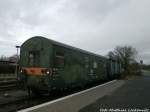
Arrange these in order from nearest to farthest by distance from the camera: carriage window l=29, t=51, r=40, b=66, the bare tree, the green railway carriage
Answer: the green railway carriage, carriage window l=29, t=51, r=40, b=66, the bare tree

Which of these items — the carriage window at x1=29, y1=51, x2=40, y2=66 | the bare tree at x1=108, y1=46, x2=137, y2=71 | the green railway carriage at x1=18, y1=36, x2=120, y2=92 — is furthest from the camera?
the bare tree at x1=108, y1=46, x2=137, y2=71

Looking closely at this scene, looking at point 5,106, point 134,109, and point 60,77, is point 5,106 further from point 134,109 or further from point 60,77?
point 134,109

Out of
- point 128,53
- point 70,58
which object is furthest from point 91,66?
point 128,53

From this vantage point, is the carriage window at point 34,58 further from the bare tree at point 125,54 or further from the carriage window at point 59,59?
the bare tree at point 125,54

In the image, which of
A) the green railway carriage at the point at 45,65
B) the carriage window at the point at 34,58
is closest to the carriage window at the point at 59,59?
the green railway carriage at the point at 45,65

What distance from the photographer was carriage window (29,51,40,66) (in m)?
13.5

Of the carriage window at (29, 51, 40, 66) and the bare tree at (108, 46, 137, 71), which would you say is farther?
the bare tree at (108, 46, 137, 71)

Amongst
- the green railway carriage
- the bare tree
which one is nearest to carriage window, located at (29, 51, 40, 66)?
the green railway carriage

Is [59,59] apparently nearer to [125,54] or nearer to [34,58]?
[34,58]

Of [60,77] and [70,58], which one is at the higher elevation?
[70,58]

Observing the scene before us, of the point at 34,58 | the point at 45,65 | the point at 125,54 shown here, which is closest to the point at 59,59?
the point at 45,65

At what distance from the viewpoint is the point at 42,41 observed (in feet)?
44.7

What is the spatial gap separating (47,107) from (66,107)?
2.53ft

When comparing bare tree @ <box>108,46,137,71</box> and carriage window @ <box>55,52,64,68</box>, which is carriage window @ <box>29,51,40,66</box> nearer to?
carriage window @ <box>55,52,64,68</box>
